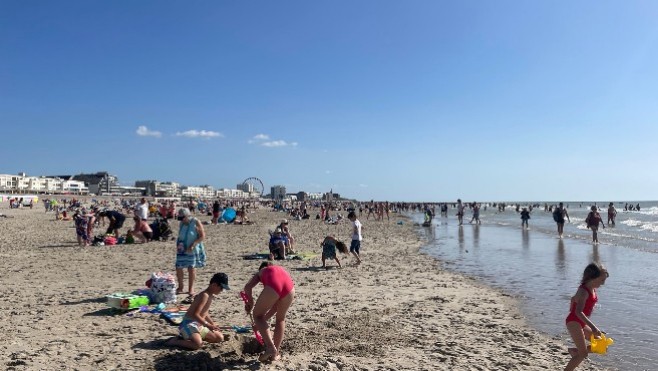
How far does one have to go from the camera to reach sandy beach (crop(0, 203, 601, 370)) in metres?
4.80

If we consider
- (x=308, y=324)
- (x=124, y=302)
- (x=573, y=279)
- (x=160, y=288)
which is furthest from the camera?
(x=573, y=279)

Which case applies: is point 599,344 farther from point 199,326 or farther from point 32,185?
point 32,185

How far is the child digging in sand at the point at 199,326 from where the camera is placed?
4.96 m

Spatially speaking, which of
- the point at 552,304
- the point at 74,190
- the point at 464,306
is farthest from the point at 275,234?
the point at 74,190

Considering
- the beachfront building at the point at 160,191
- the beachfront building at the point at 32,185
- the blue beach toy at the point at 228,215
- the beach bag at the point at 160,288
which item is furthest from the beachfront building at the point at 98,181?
the beach bag at the point at 160,288

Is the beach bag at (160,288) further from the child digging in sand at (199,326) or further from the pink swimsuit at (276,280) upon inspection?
the pink swimsuit at (276,280)

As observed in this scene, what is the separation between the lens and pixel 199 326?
5.05 metres

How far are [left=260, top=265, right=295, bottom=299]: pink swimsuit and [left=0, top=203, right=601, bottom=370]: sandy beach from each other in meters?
0.76

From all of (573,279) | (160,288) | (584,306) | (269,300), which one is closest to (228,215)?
(573,279)

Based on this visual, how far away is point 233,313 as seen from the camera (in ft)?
22.2

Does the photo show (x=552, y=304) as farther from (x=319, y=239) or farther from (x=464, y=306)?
(x=319, y=239)

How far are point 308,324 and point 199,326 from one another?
1.75 meters

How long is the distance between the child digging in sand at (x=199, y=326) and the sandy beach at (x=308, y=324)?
0.11m

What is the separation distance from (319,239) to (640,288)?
12312 millimetres
